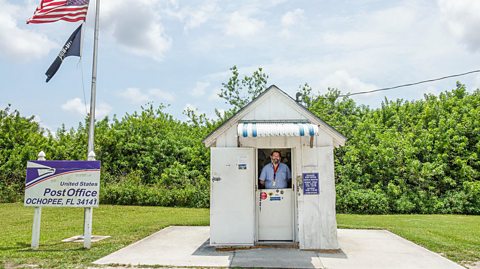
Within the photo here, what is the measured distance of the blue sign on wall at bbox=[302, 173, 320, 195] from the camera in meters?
7.95

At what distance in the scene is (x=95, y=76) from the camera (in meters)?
9.77

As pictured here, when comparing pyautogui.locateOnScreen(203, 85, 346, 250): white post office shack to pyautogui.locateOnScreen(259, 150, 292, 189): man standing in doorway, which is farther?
pyautogui.locateOnScreen(259, 150, 292, 189): man standing in doorway

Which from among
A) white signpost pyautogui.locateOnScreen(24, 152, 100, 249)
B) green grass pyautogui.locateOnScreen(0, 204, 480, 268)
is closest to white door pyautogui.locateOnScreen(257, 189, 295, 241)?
green grass pyautogui.locateOnScreen(0, 204, 480, 268)

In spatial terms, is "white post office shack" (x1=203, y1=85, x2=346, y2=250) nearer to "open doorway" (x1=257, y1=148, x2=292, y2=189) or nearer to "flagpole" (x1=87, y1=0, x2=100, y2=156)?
"open doorway" (x1=257, y1=148, x2=292, y2=189)

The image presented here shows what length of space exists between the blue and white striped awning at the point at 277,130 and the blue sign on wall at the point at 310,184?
3.24 feet

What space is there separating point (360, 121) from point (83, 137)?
54.8 ft

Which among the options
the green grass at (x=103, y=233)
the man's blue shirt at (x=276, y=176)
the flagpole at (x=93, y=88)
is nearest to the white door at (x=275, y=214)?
the man's blue shirt at (x=276, y=176)

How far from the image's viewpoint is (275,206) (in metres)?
8.55

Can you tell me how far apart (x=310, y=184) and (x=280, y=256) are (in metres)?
1.60

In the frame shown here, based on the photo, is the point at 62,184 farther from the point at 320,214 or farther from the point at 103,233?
the point at 320,214

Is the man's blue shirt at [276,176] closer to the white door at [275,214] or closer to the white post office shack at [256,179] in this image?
the white door at [275,214]

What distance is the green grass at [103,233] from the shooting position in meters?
7.09

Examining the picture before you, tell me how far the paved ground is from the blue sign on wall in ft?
3.97

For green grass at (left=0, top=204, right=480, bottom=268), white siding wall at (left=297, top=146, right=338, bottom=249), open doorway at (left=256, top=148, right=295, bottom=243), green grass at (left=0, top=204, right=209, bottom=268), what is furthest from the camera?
open doorway at (left=256, top=148, right=295, bottom=243)
